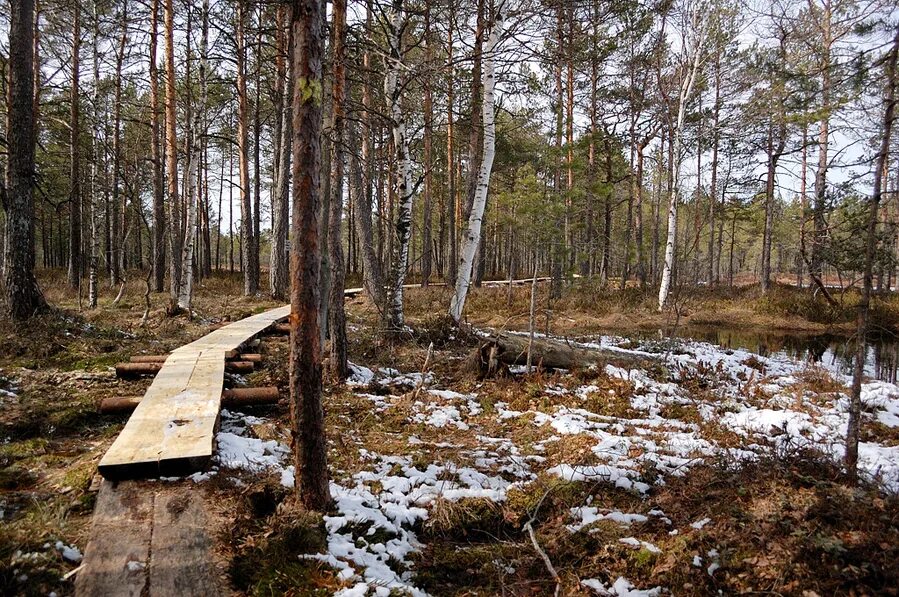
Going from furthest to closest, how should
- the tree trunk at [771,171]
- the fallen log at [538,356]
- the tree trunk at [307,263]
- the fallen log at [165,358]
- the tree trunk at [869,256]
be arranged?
the tree trunk at [771,171]
the fallen log at [538,356]
the fallen log at [165,358]
the tree trunk at [869,256]
the tree trunk at [307,263]

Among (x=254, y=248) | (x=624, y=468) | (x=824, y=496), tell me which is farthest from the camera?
(x=254, y=248)

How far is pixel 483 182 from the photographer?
396 inches

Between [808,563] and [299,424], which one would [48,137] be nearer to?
[299,424]

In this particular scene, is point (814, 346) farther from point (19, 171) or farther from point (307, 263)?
point (19, 171)

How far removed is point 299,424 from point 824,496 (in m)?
3.81

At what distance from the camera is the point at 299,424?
3.35 meters

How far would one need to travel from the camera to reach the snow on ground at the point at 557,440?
11.1 feet

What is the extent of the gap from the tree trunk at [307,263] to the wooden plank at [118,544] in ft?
3.23

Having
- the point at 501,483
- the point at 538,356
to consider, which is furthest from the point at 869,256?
the point at 538,356

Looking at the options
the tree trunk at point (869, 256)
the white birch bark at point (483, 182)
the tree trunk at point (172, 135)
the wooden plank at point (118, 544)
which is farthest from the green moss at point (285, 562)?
the tree trunk at point (172, 135)

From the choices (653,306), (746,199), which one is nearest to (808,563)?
(653,306)

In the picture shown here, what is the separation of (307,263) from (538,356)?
19.6 ft

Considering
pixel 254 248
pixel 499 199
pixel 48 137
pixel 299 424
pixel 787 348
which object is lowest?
pixel 787 348

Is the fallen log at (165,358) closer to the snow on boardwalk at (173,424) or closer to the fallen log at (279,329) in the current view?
the snow on boardwalk at (173,424)
